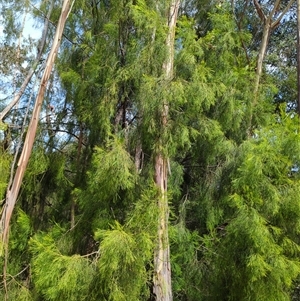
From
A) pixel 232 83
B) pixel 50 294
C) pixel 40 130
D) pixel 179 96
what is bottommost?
pixel 50 294

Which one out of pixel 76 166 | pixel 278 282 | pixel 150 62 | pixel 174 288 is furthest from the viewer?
pixel 76 166

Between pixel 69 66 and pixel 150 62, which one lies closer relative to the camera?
pixel 150 62

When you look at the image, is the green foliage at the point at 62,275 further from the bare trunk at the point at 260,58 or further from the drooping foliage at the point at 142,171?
the bare trunk at the point at 260,58

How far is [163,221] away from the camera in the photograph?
383 centimetres

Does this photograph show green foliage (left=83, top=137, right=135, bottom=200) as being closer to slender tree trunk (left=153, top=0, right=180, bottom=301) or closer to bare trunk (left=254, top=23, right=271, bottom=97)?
slender tree trunk (left=153, top=0, right=180, bottom=301)

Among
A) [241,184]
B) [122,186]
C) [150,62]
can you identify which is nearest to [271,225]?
[241,184]

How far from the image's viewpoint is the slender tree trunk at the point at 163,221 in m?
3.80

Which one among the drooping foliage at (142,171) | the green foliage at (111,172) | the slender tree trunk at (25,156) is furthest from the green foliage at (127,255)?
the slender tree trunk at (25,156)

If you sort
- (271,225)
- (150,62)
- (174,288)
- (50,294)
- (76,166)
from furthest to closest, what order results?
(76,166) < (174,288) < (150,62) < (271,225) < (50,294)

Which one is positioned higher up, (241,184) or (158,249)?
(241,184)

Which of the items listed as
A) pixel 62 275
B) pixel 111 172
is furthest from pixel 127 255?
pixel 111 172

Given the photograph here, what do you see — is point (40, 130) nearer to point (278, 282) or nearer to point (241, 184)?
point (241, 184)

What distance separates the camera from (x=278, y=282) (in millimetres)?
3803

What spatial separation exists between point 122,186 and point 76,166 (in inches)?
58.3
